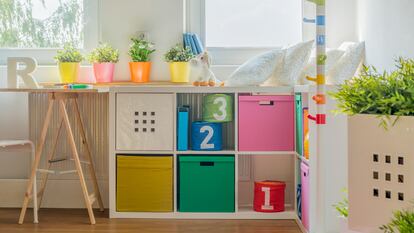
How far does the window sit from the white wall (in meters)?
0.48

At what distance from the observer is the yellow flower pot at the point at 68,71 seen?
12.8 feet

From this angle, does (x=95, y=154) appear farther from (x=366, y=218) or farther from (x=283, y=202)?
(x=366, y=218)

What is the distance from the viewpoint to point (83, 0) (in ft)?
13.4

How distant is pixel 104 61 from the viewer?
3883 mm

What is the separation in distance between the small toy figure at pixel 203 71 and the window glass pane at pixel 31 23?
0.96 metres

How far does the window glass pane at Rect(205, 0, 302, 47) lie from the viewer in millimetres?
4078

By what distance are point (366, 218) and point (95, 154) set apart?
7.66 feet

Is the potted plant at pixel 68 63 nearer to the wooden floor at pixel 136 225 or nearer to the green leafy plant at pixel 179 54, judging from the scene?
the green leafy plant at pixel 179 54

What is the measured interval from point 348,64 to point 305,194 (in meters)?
0.77

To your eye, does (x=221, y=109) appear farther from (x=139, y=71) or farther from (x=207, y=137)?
(x=139, y=71)

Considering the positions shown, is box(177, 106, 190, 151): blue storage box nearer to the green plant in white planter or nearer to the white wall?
the white wall

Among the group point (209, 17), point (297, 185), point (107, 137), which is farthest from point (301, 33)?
point (107, 137)

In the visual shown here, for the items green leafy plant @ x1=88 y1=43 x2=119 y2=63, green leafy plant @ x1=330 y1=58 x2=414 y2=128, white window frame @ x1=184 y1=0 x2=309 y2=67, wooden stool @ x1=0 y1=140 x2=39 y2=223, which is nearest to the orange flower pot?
green leafy plant @ x1=88 y1=43 x2=119 y2=63

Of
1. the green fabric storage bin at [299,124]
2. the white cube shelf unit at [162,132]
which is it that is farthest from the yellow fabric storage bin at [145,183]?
the green fabric storage bin at [299,124]
